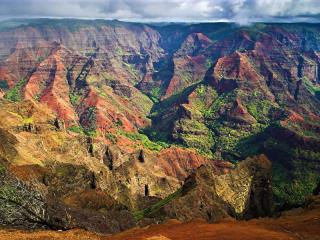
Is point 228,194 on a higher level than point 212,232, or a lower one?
higher

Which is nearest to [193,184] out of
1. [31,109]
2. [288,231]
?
[288,231]

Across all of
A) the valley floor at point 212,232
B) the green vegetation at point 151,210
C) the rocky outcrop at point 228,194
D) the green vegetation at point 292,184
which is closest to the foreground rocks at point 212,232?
the valley floor at point 212,232

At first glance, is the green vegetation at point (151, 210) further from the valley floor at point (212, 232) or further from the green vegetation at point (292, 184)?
the green vegetation at point (292, 184)

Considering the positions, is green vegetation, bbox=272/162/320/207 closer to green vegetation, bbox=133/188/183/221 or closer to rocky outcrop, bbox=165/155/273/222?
rocky outcrop, bbox=165/155/273/222

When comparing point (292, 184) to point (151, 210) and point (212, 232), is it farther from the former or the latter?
point (212, 232)

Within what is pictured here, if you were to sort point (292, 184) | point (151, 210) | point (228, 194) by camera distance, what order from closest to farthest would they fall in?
point (151, 210)
point (228, 194)
point (292, 184)

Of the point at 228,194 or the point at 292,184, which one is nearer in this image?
the point at 228,194

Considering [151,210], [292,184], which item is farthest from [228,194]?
[292,184]

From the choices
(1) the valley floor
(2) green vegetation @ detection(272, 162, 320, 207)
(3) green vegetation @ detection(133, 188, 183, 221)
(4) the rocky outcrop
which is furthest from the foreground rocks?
(2) green vegetation @ detection(272, 162, 320, 207)

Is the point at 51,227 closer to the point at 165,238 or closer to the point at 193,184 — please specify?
the point at 165,238
